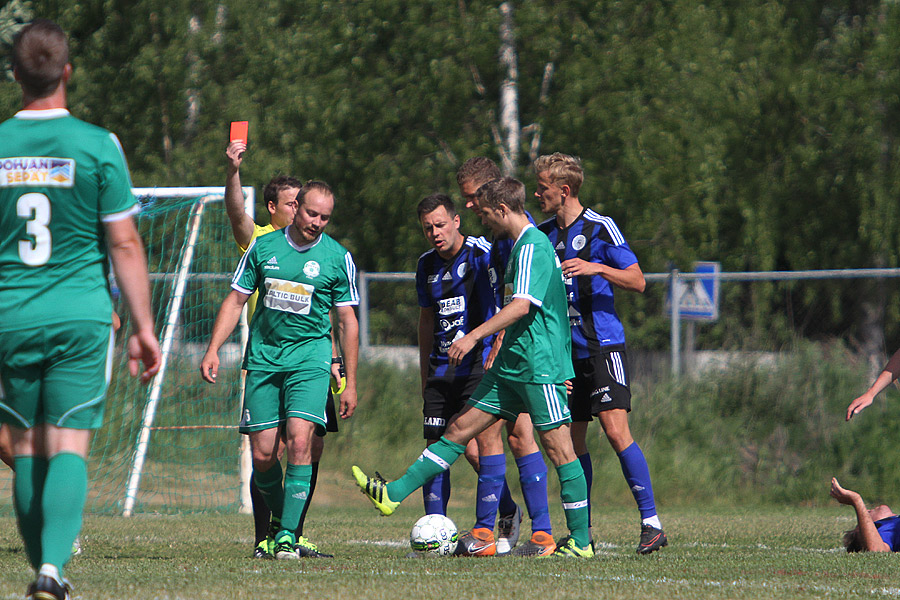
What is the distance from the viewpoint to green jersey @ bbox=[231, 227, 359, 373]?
6.34 metres

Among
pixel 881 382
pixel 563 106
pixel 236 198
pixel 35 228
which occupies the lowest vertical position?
pixel 881 382

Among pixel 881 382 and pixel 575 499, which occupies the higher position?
pixel 881 382

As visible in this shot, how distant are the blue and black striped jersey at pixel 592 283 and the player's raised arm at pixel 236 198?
187cm

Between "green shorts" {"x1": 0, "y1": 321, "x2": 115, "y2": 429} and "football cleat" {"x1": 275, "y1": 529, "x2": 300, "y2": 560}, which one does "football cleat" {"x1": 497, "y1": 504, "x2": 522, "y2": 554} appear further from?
"green shorts" {"x1": 0, "y1": 321, "x2": 115, "y2": 429}

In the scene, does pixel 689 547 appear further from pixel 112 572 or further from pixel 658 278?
pixel 658 278

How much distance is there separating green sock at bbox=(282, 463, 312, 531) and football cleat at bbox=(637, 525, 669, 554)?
1.94m

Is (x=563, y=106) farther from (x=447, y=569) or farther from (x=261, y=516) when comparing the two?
(x=447, y=569)

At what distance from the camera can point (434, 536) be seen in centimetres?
643

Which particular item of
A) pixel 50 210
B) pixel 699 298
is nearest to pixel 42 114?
pixel 50 210

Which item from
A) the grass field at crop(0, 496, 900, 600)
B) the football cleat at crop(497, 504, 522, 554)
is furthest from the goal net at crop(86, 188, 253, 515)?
the football cleat at crop(497, 504, 522, 554)

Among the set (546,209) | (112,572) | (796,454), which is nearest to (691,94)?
(796,454)

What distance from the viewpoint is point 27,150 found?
161 inches

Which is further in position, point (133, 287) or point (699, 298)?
point (699, 298)

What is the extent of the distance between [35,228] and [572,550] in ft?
11.4
